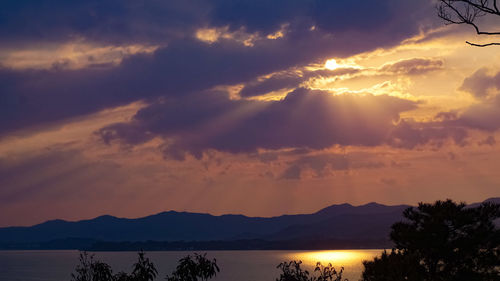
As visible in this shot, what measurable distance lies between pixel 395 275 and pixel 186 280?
536 inches

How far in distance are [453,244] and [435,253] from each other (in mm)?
1473

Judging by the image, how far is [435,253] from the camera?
134ft

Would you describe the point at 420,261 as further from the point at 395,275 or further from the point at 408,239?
the point at 395,275

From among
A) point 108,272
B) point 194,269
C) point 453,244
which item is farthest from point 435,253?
point 108,272

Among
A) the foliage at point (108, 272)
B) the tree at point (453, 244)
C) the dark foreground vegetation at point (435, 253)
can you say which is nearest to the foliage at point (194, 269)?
the dark foreground vegetation at point (435, 253)

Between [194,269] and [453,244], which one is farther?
[453,244]

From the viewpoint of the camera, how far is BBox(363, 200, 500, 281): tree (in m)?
39.6

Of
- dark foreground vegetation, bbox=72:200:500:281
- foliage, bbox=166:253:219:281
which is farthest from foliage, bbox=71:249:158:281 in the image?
foliage, bbox=166:253:219:281

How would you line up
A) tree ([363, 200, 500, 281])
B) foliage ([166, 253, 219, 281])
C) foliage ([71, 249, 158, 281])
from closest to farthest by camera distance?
1. foliage ([166, 253, 219, 281])
2. foliage ([71, 249, 158, 281])
3. tree ([363, 200, 500, 281])

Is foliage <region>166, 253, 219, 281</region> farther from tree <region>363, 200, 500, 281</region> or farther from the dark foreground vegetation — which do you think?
tree <region>363, 200, 500, 281</region>

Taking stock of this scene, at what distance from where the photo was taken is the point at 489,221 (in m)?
42.4

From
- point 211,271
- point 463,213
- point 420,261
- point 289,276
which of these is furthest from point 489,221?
point 211,271

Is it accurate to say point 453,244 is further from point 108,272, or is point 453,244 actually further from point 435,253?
point 108,272

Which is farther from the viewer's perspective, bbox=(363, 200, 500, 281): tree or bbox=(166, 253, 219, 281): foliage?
bbox=(363, 200, 500, 281): tree
